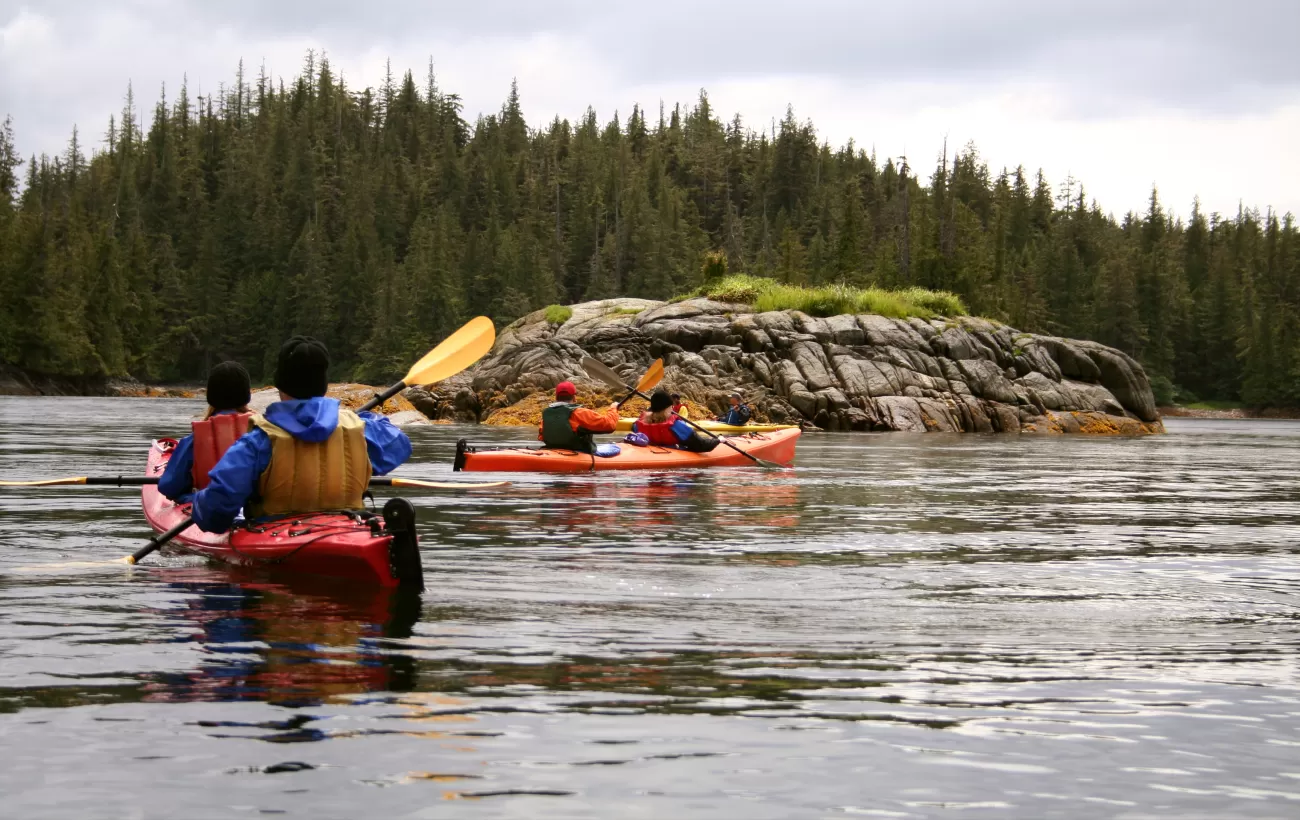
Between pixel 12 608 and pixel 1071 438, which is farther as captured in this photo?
pixel 1071 438

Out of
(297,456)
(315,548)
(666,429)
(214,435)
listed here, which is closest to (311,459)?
(297,456)

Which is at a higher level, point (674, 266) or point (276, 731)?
point (674, 266)

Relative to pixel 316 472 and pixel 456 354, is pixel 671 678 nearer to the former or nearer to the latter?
pixel 316 472

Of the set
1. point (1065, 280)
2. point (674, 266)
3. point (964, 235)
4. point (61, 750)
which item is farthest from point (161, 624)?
point (1065, 280)

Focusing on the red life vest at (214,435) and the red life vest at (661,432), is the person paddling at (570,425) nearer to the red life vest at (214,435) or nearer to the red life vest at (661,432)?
the red life vest at (661,432)

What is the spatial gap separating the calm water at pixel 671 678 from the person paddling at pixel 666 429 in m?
7.98

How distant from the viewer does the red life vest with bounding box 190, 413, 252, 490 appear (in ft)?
28.8

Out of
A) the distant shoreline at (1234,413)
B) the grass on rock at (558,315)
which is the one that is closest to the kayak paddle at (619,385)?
the grass on rock at (558,315)

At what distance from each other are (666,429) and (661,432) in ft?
0.29

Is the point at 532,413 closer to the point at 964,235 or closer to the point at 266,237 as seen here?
the point at 964,235

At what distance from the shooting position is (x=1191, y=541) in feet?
38.0

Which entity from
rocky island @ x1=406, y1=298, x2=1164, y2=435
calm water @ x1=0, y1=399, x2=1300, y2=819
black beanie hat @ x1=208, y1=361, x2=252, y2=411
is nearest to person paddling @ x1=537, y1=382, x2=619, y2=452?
calm water @ x1=0, y1=399, x2=1300, y2=819

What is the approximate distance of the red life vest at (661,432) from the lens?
19891 mm

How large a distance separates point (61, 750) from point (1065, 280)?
97.7m
